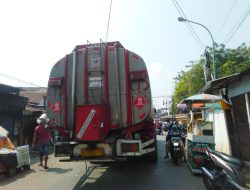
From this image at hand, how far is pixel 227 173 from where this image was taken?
18.4ft

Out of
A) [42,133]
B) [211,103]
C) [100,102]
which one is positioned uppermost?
[211,103]

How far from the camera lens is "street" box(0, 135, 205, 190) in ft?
24.1

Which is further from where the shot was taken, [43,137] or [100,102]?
[43,137]

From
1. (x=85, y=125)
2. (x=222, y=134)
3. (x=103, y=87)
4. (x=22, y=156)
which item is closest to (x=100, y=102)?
(x=103, y=87)

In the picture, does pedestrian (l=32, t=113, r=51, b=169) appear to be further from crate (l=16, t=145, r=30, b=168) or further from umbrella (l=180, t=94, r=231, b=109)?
umbrella (l=180, t=94, r=231, b=109)

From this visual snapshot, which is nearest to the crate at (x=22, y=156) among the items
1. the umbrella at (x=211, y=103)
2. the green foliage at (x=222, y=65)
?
the umbrella at (x=211, y=103)

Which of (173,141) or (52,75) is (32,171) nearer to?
(52,75)

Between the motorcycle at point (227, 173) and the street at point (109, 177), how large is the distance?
93 centimetres

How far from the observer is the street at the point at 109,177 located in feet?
Result: 24.1

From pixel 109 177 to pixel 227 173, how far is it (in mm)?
3750

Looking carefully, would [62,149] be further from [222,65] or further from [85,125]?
[222,65]

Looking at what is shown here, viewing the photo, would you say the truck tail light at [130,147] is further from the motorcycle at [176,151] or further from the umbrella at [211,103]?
the motorcycle at [176,151]

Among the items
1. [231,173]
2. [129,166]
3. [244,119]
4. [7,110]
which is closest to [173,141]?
[129,166]

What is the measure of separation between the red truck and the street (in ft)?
2.84
